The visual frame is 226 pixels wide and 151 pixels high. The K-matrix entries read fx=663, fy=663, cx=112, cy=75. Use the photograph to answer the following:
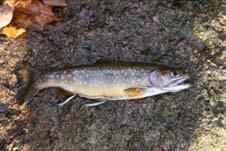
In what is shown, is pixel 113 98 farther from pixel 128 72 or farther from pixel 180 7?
pixel 180 7

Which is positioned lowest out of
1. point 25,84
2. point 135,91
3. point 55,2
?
point 25,84

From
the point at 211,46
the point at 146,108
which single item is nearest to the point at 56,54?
the point at 146,108

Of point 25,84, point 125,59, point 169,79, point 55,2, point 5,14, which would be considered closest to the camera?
point 169,79

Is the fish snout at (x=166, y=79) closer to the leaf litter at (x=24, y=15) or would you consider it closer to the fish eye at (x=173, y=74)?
the fish eye at (x=173, y=74)

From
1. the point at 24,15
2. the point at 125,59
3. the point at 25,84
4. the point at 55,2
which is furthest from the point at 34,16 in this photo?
the point at 125,59

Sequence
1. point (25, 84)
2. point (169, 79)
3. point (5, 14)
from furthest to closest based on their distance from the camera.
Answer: point (5, 14) < point (25, 84) < point (169, 79)

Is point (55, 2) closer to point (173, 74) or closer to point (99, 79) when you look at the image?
point (99, 79)

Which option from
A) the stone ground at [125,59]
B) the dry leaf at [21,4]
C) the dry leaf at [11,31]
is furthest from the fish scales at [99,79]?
the dry leaf at [21,4]
